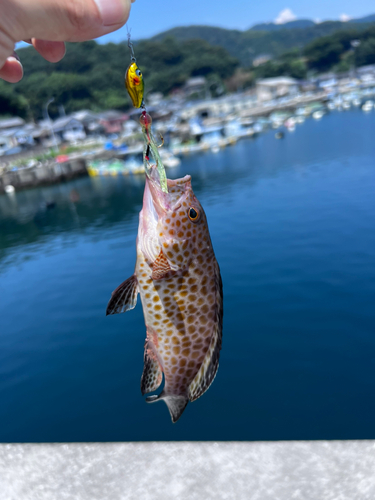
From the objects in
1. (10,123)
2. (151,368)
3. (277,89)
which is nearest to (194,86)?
(277,89)

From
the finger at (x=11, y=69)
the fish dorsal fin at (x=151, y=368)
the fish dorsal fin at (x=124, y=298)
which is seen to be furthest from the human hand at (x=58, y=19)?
the fish dorsal fin at (x=151, y=368)

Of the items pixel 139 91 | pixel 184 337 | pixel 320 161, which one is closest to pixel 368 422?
pixel 184 337

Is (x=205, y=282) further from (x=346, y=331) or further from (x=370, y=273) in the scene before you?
(x=370, y=273)

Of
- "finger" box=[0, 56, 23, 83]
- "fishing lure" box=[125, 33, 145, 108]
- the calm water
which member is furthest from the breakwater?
"fishing lure" box=[125, 33, 145, 108]

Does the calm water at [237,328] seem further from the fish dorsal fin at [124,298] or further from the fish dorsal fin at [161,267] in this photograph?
the fish dorsal fin at [161,267]

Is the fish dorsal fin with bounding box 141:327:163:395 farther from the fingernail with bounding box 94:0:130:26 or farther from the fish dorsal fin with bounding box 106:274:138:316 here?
the fingernail with bounding box 94:0:130:26

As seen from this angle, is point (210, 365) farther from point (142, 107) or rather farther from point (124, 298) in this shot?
point (142, 107)
